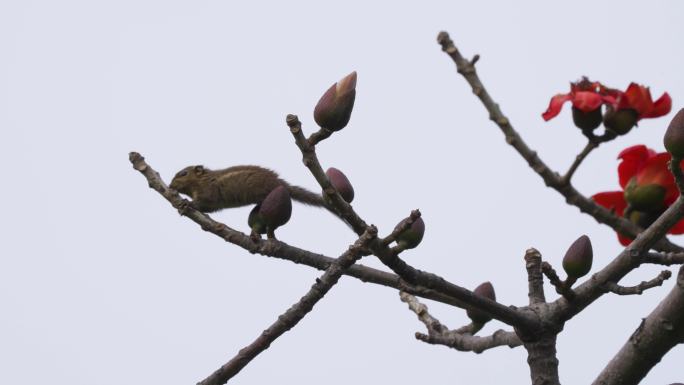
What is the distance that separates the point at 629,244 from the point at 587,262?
44cm

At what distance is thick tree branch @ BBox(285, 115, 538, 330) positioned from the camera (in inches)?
101

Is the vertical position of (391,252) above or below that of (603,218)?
above

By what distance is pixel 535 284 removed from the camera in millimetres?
3412

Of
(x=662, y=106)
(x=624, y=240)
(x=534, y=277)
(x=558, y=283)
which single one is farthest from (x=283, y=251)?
(x=662, y=106)

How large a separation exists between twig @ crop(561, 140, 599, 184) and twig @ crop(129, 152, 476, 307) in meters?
0.95

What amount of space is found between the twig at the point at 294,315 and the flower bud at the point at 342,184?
0.41m

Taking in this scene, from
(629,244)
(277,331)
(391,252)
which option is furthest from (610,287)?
(277,331)

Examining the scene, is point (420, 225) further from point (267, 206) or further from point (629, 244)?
point (629, 244)

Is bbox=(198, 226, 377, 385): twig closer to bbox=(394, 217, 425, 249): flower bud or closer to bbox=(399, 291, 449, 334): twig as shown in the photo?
bbox=(394, 217, 425, 249): flower bud

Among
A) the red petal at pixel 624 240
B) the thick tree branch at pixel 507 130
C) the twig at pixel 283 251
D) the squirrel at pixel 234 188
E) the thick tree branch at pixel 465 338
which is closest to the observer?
the thick tree branch at pixel 507 130

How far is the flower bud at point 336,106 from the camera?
2652mm

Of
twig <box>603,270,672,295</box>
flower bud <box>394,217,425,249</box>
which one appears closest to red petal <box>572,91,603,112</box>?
twig <box>603,270,672,295</box>

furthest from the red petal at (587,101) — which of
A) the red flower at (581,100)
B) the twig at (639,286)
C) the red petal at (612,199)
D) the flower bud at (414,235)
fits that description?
the flower bud at (414,235)

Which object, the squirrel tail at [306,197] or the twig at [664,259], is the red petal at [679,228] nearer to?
the twig at [664,259]
